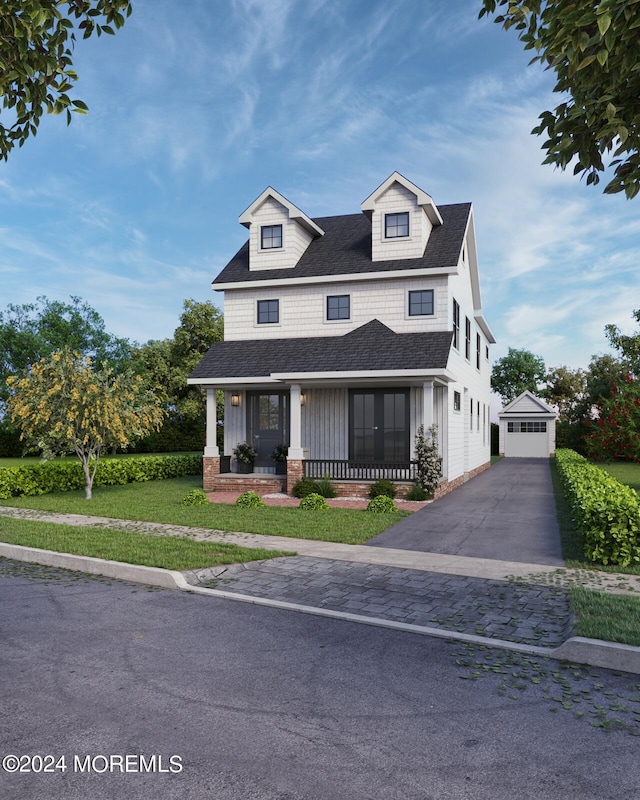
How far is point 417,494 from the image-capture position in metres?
16.8

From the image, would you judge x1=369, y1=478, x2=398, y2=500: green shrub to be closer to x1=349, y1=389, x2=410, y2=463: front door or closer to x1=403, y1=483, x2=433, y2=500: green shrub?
x1=403, y1=483, x2=433, y2=500: green shrub

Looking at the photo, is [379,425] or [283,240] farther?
[283,240]

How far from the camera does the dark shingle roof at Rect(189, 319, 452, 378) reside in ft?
58.3

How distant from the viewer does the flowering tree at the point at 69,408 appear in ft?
55.7

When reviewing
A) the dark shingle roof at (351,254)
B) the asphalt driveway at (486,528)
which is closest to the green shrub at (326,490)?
the asphalt driveway at (486,528)

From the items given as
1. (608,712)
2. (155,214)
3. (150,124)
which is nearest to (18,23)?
(608,712)

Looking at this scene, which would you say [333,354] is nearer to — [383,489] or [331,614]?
[383,489]

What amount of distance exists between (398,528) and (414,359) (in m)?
6.43

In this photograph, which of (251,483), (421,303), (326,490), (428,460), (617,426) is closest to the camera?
(428,460)

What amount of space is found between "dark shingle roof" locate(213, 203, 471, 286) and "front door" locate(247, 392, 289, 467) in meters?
4.48

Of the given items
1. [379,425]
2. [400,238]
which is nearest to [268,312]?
[400,238]

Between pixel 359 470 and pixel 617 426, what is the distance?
70.2 ft

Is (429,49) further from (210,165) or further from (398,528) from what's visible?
(210,165)

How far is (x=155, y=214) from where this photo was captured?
26.1 m
